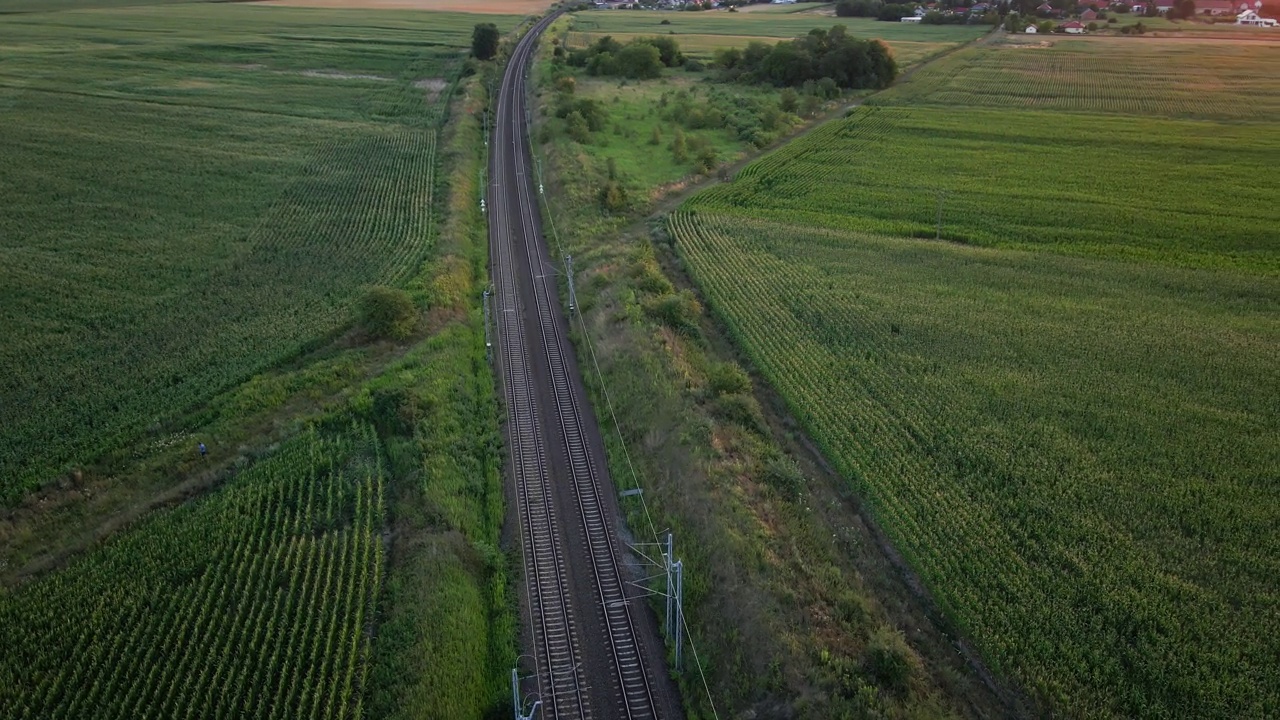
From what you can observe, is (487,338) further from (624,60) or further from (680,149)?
(624,60)

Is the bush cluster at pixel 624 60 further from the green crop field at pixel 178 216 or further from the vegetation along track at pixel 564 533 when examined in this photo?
the vegetation along track at pixel 564 533

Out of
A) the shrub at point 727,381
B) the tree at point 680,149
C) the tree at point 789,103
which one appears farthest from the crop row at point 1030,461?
the tree at point 789,103

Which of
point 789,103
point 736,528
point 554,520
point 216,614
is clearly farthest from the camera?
point 789,103

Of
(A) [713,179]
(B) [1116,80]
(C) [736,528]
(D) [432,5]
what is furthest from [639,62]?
(C) [736,528]

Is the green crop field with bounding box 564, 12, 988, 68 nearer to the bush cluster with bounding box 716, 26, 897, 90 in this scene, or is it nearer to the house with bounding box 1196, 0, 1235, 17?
the bush cluster with bounding box 716, 26, 897, 90

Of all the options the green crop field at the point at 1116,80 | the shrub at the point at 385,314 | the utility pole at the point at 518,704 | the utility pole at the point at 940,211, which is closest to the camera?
the utility pole at the point at 518,704

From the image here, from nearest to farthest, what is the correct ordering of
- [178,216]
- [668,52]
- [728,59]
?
[178,216], [728,59], [668,52]

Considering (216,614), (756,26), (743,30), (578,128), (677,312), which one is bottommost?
(216,614)

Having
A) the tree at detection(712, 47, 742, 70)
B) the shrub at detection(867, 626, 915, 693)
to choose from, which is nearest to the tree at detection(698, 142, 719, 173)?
the tree at detection(712, 47, 742, 70)
